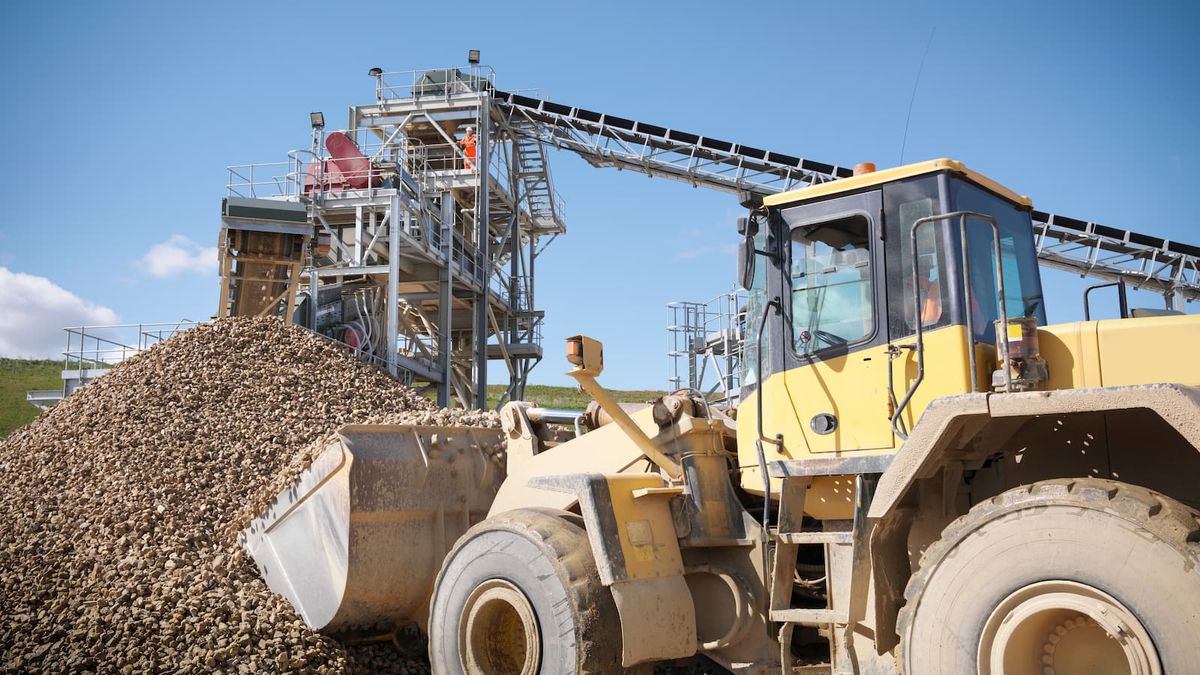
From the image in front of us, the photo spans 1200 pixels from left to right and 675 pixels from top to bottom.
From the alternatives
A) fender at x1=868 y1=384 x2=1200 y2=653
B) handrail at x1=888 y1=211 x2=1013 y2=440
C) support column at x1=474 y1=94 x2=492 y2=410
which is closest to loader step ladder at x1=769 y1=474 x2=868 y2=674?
fender at x1=868 y1=384 x2=1200 y2=653

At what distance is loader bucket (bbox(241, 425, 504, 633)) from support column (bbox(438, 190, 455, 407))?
1730 cm

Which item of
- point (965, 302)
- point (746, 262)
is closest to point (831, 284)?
point (746, 262)

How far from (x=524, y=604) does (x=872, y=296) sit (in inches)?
105

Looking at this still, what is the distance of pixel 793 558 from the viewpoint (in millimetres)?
5465

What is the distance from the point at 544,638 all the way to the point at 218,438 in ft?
19.8

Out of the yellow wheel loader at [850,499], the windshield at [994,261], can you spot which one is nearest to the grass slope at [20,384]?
the yellow wheel loader at [850,499]

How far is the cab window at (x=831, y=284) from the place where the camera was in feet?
17.3

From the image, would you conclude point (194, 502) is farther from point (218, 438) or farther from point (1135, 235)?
point (1135, 235)

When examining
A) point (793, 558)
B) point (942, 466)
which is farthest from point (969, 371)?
point (793, 558)

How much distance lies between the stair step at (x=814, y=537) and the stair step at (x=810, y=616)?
13.8 inches

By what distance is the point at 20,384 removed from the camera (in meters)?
38.8

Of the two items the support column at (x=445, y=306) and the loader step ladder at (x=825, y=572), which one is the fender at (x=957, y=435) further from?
the support column at (x=445, y=306)

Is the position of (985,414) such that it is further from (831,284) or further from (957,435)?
(831,284)

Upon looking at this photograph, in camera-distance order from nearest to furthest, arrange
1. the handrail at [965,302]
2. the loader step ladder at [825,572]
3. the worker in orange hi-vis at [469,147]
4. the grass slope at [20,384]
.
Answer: the handrail at [965,302]
the loader step ladder at [825,572]
the worker in orange hi-vis at [469,147]
the grass slope at [20,384]
